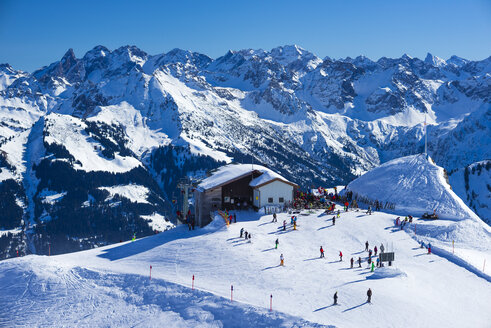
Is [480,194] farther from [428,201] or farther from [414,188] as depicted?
[428,201]

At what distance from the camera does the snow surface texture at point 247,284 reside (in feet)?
124

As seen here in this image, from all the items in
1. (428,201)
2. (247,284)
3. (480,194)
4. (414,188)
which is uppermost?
(414,188)

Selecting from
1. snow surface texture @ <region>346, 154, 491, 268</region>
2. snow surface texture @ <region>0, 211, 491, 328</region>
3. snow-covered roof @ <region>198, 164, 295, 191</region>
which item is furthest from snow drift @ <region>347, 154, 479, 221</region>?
snow-covered roof @ <region>198, 164, 295, 191</region>

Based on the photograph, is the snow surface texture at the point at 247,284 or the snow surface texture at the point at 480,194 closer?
the snow surface texture at the point at 247,284

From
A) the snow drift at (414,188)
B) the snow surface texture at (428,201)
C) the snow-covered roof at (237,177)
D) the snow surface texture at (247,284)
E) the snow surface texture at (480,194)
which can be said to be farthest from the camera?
the snow surface texture at (480,194)

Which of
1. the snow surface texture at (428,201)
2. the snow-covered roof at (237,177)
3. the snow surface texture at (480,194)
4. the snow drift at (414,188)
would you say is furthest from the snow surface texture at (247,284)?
the snow surface texture at (480,194)

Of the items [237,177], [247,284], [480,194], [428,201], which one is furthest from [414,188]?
[480,194]

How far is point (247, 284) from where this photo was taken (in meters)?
42.3

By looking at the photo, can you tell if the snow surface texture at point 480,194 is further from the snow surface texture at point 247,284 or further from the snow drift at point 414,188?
the snow surface texture at point 247,284

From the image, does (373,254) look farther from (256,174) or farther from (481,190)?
(481,190)

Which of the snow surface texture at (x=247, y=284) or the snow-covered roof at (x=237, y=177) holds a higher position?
the snow-covered roof at (x=237, y=177)

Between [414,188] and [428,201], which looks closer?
[428,201]

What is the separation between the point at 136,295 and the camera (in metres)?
43.2

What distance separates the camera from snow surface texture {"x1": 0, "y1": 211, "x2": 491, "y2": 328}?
37719 mm
